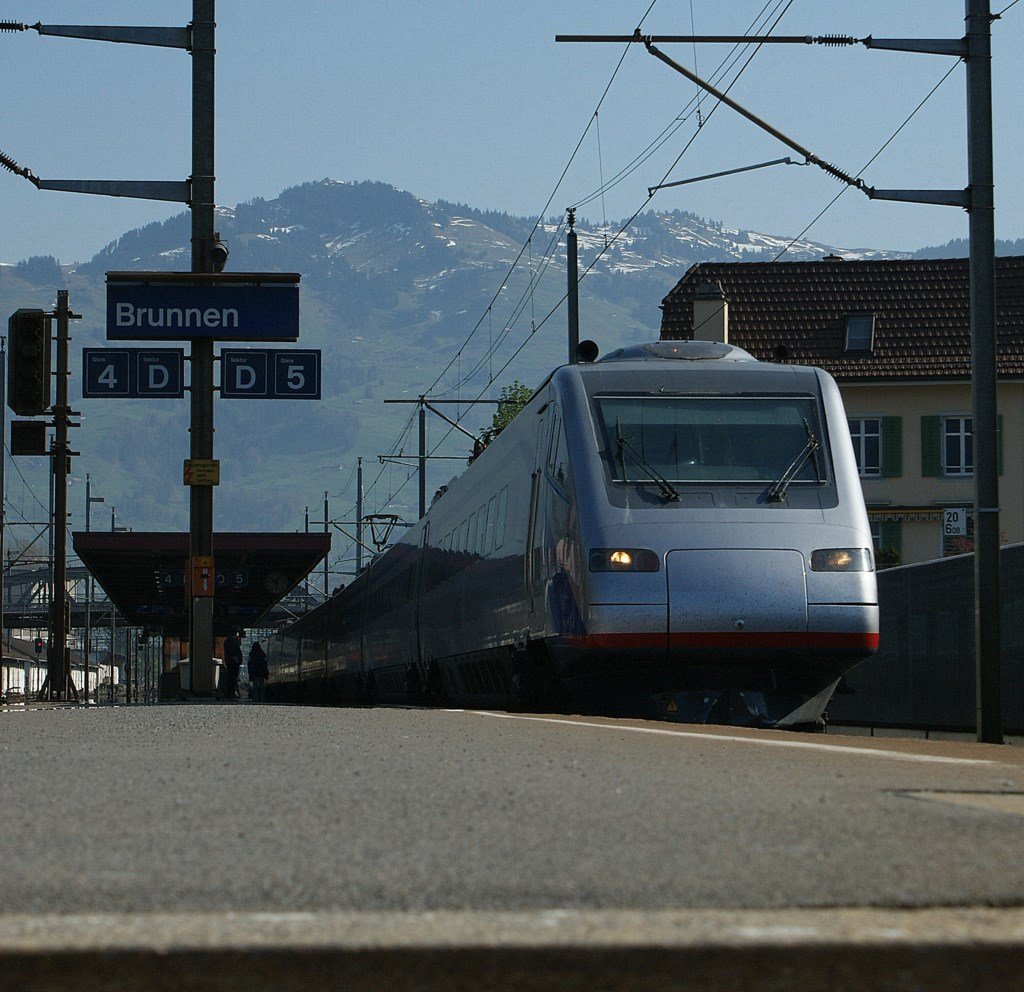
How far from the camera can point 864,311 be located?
50.2 metres

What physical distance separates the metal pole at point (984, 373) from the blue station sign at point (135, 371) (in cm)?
1128

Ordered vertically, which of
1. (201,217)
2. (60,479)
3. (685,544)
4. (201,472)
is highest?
(201,217)

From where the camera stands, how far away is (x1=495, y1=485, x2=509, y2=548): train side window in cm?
1798

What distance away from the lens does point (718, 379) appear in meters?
15.6

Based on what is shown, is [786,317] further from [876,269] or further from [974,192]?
[974,192]

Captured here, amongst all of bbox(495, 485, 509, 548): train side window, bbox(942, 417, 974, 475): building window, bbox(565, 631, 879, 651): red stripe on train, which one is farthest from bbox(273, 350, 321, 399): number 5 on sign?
bbox(942, 417, 974, 475): building window

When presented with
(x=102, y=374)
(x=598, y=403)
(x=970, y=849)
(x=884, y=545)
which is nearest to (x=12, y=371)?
(x=102, y=374)

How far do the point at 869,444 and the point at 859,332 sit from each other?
3.51 m

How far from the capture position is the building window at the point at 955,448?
4803 cm

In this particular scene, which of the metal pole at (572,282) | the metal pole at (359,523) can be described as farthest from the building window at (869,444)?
the metal pole at (572,282)

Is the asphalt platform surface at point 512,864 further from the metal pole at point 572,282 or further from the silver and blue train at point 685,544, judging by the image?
the metal pole at point 572,282

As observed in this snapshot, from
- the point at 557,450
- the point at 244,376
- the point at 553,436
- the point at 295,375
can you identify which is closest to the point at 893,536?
the point at 295,375

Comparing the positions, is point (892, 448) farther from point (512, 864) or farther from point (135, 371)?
point (512, 864)

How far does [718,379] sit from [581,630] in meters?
2.98
